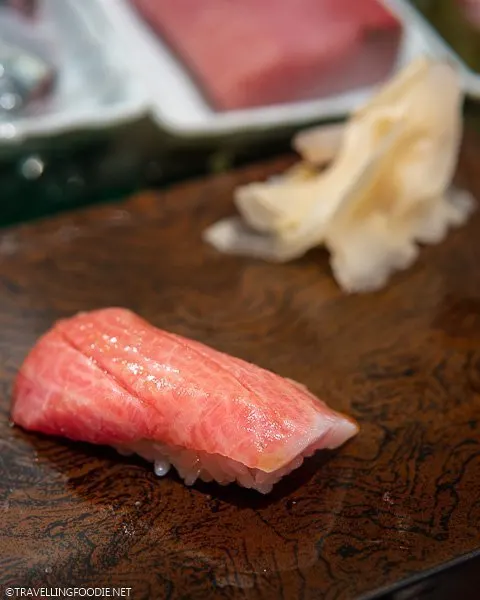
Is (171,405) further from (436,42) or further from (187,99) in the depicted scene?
(436,42)

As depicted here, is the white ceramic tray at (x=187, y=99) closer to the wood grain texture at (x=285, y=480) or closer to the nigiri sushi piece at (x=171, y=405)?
the wood grain texture at (x=285, y=480)

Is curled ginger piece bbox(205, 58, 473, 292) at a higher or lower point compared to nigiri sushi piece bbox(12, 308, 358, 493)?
lower

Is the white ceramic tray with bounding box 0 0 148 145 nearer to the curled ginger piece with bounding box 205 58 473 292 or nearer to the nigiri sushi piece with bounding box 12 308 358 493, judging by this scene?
the curled ginger piece with bounding box 205 58 473 292

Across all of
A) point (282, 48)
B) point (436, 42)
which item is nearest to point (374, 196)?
point (282, 48)

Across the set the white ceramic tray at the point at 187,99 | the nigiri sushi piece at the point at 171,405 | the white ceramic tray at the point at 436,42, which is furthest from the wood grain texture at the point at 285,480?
the white ceramic tray at the point at 436,42

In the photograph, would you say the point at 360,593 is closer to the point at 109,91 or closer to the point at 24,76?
the point at 109,91

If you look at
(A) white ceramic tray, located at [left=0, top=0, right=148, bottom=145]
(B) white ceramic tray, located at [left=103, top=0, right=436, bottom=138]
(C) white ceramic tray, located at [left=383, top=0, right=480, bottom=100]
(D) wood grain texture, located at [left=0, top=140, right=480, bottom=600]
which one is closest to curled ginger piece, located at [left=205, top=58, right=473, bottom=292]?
(D) wood grain texture, located at [left=0, top=140, right=480, bottom=600]

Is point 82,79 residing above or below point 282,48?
above
